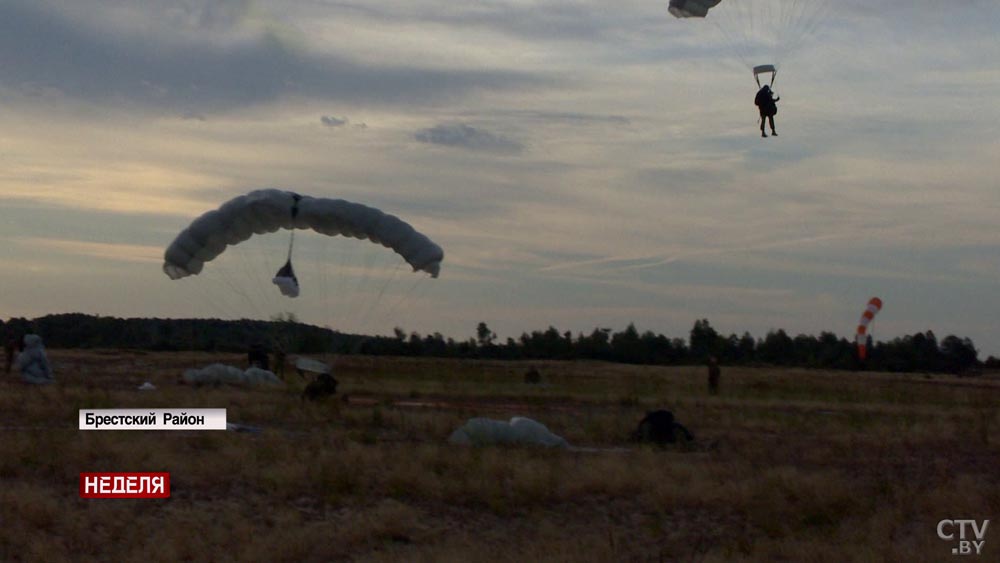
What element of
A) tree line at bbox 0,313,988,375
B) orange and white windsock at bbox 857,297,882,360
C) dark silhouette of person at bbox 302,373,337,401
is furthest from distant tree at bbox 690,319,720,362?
dark silhouette of person at bbox 302,373,337,401

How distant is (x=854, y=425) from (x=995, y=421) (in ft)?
16.5

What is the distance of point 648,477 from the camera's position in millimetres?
15406

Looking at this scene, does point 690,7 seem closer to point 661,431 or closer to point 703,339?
point 661,431

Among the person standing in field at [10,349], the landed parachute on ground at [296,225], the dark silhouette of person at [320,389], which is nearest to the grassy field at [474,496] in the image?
the dark silhouette of person at [320,389]

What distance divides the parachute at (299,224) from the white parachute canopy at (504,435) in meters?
7.24

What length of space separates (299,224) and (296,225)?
7cm

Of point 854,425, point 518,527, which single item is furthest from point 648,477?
point 854,425

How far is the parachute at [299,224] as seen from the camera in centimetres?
2495

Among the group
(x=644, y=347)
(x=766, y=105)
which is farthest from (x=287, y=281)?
(x=644, y=347)

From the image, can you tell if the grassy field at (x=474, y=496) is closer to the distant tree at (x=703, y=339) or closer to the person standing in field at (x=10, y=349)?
the person standing in field at (x=10, y=349)

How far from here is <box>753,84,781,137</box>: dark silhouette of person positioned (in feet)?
70.2

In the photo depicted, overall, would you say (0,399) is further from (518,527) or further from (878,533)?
(878,533)

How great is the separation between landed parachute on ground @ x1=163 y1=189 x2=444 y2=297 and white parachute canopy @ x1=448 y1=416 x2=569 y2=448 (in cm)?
724

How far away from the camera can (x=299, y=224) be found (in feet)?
82.5
